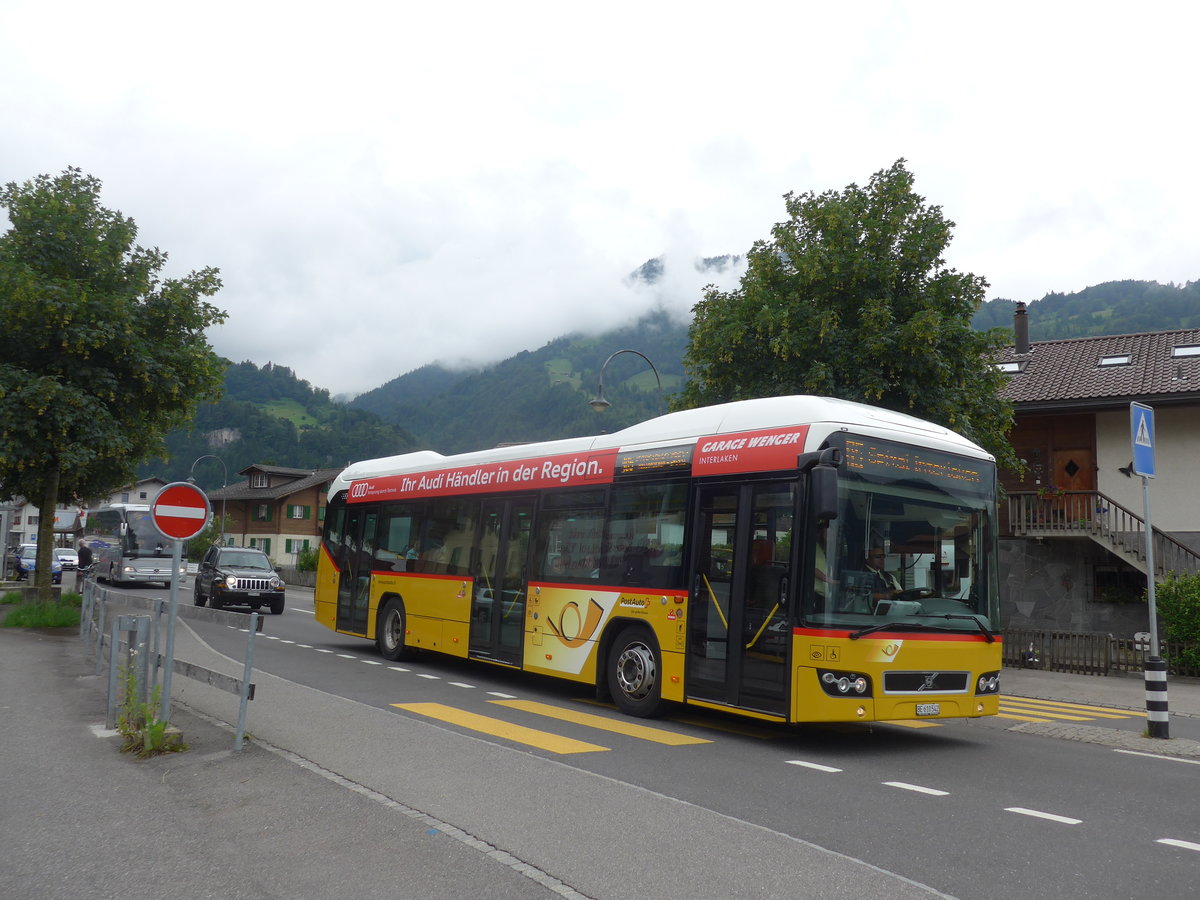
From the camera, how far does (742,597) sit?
945 cm

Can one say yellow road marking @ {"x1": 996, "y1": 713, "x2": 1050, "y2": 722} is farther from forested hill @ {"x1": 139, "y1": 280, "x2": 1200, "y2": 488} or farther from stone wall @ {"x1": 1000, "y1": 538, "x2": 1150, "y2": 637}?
forested hill @ {"x1": 139, "y1": 280, "x2": 1200, "y2": 488}

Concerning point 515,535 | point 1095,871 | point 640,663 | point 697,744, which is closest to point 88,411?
point 515,535

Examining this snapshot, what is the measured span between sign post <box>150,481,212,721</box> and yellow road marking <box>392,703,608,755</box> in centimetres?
279

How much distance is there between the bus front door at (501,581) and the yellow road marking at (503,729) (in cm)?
178

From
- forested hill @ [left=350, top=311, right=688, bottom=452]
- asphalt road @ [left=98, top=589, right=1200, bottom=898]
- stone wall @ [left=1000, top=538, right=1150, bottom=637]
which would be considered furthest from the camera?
forested hill @ [left=350, top=311, right=688, bottom=452]

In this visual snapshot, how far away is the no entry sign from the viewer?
28.6 feet

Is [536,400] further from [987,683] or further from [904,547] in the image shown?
[904,547]

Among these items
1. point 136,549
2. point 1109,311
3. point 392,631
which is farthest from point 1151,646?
point 1109,311

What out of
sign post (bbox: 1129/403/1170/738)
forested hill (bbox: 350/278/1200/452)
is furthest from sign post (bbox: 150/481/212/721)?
forested hill (bbox: 350/278/1200/452)

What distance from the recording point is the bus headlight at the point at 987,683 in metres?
9.45

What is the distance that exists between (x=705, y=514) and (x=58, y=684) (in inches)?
321

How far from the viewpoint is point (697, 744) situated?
361 inches

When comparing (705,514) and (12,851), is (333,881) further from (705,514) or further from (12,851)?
(705,514)

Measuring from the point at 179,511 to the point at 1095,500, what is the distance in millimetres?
21855
